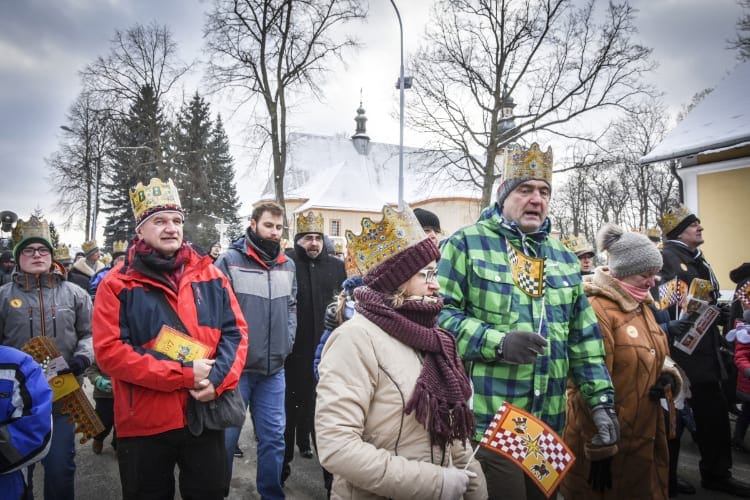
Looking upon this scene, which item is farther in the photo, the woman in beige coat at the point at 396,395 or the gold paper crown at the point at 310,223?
the gold paper crown at the point at 310,223

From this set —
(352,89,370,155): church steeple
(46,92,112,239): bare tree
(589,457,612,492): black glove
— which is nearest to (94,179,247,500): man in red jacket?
(589,457,612,492): black glove

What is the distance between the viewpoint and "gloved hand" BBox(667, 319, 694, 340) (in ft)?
13.9

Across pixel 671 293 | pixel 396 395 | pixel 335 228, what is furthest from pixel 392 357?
pixel 335 228

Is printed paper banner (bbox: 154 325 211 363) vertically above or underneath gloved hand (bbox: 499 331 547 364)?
underneath

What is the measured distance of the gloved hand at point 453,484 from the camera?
5.45 ft

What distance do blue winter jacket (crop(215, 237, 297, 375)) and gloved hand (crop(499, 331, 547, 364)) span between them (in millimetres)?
2350

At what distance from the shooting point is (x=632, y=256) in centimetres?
332

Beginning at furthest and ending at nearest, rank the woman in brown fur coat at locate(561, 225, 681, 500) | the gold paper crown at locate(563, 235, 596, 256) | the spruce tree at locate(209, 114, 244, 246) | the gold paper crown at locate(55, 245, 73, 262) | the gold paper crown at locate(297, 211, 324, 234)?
the spruce tree at locate(209, 114, 244, 246), the gold paper crown at locate(55, 245, 73, 262), the gold paper crown at locate(563, 235, 596, 256), the gold paper crown at locate(297, 211, 324, 234), the woman in brown fur coat at locate(561, 225, 681, 500)

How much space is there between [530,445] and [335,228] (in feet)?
133

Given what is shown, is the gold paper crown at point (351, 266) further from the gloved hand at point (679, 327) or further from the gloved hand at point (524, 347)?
the gloved hand at point (679, 327)

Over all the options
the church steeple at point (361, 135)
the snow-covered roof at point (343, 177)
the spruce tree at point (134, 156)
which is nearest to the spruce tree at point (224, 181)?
the snow-covered roof at point (343, 177)

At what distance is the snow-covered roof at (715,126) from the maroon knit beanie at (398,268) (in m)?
8.03

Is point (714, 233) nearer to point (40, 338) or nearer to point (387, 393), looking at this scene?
point (387, 393)

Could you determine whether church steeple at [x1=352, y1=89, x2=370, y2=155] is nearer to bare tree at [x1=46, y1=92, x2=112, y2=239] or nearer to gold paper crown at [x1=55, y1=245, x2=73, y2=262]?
bare tree at [x1=46, y1=92, x2=112, y2=239]
